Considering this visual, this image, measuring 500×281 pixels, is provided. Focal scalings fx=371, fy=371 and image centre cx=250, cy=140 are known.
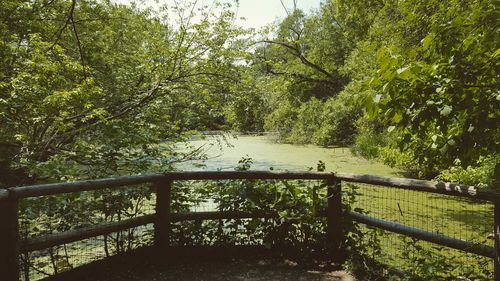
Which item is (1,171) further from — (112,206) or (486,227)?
(486,227)

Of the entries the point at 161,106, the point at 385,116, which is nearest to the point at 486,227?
the point at 385,116

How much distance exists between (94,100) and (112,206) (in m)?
3.84

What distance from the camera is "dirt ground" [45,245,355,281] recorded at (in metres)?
3.46

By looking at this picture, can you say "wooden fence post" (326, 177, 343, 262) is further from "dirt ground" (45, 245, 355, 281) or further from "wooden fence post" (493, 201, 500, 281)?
"wooden fence post" (493, 201, 500, 281)

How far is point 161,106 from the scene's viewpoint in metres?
6.06

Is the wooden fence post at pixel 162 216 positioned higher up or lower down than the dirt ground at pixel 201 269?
higher up

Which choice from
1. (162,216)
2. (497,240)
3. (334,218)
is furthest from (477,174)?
(162,216)

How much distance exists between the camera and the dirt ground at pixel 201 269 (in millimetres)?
3465

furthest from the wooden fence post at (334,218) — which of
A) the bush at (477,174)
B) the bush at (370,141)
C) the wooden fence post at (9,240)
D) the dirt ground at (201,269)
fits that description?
the bush at (370,141)

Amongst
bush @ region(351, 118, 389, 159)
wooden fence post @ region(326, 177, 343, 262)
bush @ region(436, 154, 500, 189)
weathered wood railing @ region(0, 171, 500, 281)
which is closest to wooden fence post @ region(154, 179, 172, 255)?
weathered wood railing @ region(0, 171, 500, 281)

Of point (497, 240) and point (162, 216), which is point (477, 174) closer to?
point (497, 240)

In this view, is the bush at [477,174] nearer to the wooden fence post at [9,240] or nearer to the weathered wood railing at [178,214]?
the weathered wood railing at [178,214]

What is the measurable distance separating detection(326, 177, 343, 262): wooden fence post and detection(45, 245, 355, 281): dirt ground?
0.23 meters

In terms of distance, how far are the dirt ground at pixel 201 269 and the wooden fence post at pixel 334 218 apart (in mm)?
226
